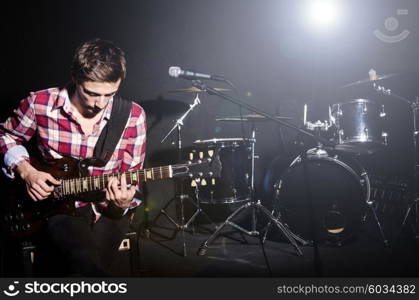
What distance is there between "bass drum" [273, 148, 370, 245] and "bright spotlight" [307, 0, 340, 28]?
1894 mm

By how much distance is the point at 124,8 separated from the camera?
3656mm

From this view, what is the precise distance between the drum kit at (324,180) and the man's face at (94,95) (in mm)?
1288

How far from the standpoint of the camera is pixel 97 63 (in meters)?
1.88

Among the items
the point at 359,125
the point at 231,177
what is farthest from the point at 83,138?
the point at 359,125

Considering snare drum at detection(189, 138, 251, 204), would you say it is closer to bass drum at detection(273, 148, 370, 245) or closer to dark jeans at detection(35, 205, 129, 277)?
bass drum at detection(273, 148, 370, 245)

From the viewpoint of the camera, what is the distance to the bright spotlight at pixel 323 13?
4.19m

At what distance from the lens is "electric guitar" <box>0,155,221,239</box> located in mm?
1840

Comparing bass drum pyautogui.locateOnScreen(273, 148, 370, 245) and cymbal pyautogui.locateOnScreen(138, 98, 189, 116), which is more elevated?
cymbal pyautogui.locateOnScreen(138, 98, 189, 116)

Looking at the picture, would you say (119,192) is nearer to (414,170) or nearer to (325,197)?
(325,197)

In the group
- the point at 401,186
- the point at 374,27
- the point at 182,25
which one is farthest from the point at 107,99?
the point at 374,27

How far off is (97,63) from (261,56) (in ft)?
9.53

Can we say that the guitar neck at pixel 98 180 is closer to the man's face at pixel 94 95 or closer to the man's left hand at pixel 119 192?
the man's left hand at pixel 119 192

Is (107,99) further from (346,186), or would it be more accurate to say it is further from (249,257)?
(346,186)

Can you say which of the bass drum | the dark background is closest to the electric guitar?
the bass drum
